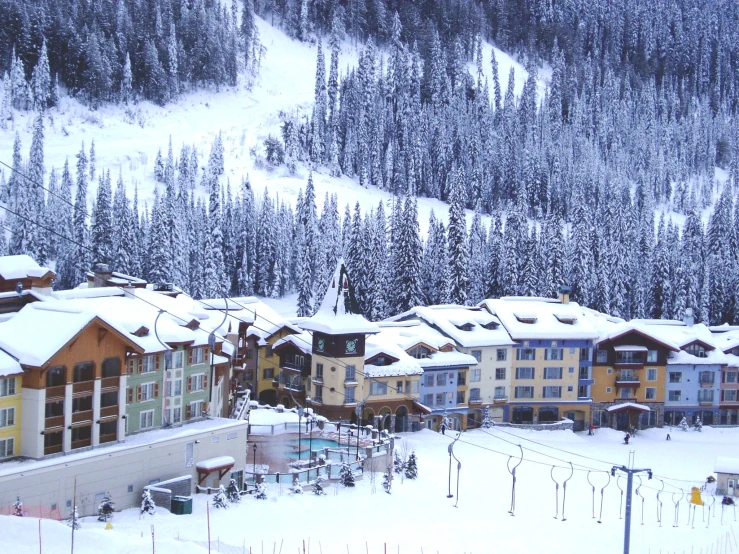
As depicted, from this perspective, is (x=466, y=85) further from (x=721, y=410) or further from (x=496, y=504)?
(x=496, y=504)

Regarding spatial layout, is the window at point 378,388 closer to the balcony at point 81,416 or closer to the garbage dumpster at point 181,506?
the balcony at point 81,416

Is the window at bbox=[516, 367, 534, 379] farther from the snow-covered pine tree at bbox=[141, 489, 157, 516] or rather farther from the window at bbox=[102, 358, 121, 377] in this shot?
the snow-covered pine tree at bbox=[141, 489, 157, 516]

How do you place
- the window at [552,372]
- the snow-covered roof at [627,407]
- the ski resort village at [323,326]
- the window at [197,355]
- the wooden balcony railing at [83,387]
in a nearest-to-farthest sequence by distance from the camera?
the ski resort village at [323,326]
the wooden balcony railing at [83,387]
the window at [197,355]
the window at [552,372]
the snow-covered roof at [627,407]

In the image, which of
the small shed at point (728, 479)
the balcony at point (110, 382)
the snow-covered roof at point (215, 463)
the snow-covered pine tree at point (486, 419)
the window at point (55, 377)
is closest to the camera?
the window at point (55, 377)

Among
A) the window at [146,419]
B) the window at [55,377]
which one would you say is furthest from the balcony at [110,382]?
the window at [146,419]

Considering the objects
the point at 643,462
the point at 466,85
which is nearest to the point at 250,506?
the point at 643,462

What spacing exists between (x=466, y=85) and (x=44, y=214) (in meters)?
113

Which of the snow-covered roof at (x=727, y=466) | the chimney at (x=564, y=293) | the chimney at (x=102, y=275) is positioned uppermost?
the chimney at (x=102, y=275)

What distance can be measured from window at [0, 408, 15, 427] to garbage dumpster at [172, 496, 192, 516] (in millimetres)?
7306

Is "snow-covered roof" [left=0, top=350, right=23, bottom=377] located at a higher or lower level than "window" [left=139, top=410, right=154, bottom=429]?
higher

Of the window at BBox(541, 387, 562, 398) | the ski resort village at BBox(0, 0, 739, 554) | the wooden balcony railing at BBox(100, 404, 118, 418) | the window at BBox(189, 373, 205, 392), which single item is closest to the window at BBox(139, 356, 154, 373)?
the ski resort village at BBox(0, 0, 739, 554)

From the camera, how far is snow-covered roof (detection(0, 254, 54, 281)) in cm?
4362

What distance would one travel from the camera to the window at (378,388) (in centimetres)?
6519

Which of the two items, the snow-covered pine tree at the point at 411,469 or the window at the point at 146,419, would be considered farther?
the snow-covered pine tree at the point at 411,469
